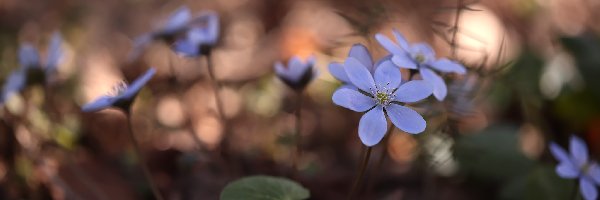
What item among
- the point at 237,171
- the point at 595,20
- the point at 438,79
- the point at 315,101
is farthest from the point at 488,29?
the point at 438,79

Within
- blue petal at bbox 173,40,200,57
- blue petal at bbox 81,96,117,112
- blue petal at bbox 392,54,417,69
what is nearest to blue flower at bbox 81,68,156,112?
blue petal at bbox 81,96,117,112

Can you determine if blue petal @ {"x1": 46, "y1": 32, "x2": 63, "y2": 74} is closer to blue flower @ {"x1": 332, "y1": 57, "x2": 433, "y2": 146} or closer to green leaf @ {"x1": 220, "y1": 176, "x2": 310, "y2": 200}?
green leaf @ {"x1": 220, "y1": 176, "x2": 310, "y2": 200}

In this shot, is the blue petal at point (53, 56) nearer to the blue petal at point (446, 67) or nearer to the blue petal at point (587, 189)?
the blue petal at point (446, 67)

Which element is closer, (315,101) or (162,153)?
(162,153)

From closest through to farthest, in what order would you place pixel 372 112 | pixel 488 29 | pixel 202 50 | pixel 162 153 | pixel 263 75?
1. pixel 372 112
2. pixel 202 50
3. pixel 162 153
4. pixel 263 75
5. pixel 488 29

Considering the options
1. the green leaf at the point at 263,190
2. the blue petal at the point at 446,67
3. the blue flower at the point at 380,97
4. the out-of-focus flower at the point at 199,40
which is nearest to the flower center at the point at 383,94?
the blue flower at the point at 380,97

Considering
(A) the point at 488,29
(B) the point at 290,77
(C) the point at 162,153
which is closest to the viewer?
(B) the point at 290,77

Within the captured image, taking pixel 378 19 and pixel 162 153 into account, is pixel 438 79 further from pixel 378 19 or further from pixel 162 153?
pixel 162 153
